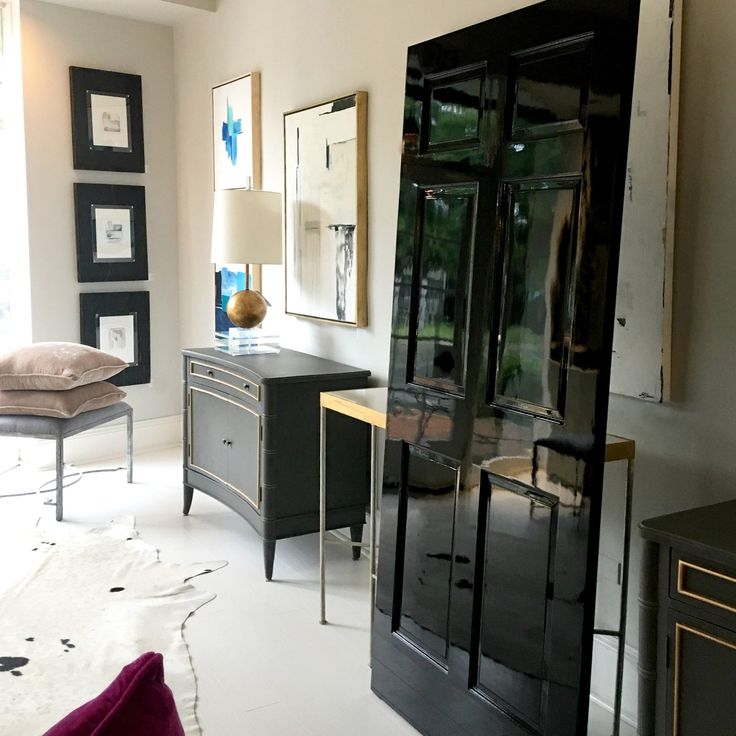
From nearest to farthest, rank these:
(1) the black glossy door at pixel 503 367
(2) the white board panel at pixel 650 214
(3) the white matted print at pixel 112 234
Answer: (1) the black glossy door at pixel 503 367 → (2) the white board panel at pixel 650 214 → (3) the white matted print at pixel 112 234

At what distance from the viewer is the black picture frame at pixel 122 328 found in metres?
4.97

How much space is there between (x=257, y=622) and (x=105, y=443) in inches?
97.7

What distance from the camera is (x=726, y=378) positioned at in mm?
2047

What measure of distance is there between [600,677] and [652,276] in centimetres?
119

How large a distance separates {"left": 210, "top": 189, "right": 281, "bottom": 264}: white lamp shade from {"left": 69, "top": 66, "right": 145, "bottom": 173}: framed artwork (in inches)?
59.5

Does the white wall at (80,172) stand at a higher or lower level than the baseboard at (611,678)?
higher

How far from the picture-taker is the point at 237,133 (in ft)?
14.4

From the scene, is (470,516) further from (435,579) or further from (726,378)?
(726,378)

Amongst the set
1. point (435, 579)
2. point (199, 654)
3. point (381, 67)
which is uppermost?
point (381, 67)

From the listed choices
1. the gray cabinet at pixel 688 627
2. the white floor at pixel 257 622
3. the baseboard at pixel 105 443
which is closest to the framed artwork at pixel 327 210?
the white floor at pixel 257 622

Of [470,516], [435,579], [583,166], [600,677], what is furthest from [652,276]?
[600,677]

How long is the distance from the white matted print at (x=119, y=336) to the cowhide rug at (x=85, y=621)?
151 cm

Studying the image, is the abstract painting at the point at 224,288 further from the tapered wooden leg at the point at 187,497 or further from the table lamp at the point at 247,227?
the tapered wooden leg at the point at 187,497

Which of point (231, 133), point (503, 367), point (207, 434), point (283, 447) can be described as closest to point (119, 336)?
point (231, 133)
